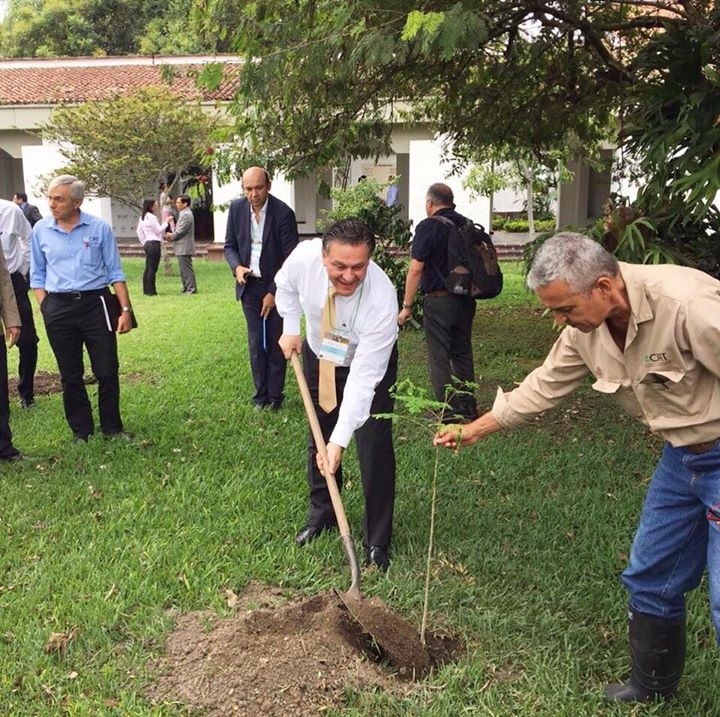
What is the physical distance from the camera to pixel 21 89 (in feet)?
71.5

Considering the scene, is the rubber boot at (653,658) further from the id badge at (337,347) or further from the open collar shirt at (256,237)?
the open collar shirt at (256,237)

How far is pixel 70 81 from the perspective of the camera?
22.3 meters

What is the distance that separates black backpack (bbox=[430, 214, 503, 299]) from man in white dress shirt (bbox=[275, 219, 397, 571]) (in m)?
1.89

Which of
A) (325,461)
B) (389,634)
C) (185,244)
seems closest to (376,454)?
(325,461)

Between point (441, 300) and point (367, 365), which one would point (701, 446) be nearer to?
point (367, 365)

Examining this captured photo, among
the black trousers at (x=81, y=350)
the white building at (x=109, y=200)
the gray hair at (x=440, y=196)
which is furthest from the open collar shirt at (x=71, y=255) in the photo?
the white building at (x=109, y=200)

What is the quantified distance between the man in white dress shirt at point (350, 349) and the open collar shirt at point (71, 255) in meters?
1.91

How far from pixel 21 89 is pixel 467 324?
20287 millimetres

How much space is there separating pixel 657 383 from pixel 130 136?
50.3 feet

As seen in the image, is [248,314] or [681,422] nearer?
[681,422]

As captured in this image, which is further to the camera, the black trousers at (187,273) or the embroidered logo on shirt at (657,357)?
the black trousers at (187,273)

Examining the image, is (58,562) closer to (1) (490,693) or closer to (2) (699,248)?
(1) (490,693)

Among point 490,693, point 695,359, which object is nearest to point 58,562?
point 490,693

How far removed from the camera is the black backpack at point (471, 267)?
560cm
